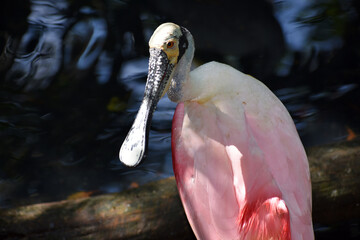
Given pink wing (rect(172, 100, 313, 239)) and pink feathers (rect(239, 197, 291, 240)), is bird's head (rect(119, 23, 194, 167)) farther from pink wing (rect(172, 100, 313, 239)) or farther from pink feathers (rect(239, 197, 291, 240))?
pink feathers (rect(239, 197, 291, 240))

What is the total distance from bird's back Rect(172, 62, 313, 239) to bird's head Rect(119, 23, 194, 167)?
155 millimetres

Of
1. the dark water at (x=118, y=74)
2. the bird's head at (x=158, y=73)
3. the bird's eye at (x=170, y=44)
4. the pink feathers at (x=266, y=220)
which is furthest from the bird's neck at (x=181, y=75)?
the dark water at (x=118, y=74)

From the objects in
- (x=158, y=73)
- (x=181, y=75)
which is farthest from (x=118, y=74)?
(x=158, y=73)

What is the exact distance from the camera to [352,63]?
4.98m

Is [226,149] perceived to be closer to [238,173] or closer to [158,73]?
[238,173]

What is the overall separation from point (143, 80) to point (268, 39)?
1365 millimetres

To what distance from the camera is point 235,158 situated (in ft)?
8.45

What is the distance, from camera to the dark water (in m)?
4.06

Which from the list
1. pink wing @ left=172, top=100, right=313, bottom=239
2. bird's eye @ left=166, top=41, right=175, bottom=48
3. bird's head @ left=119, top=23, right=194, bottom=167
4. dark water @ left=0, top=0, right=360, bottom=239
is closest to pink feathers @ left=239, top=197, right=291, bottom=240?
pink wing @ left=172, top=100, right=313, bottom=239

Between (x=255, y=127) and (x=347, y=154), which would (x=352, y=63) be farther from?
(x=255, y=127)

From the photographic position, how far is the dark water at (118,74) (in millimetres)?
4059

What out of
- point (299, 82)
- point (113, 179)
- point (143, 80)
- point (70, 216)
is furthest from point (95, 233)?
point (299, 82)

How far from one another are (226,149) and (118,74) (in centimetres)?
248

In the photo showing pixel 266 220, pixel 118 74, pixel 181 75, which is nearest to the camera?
pixel 266 220
